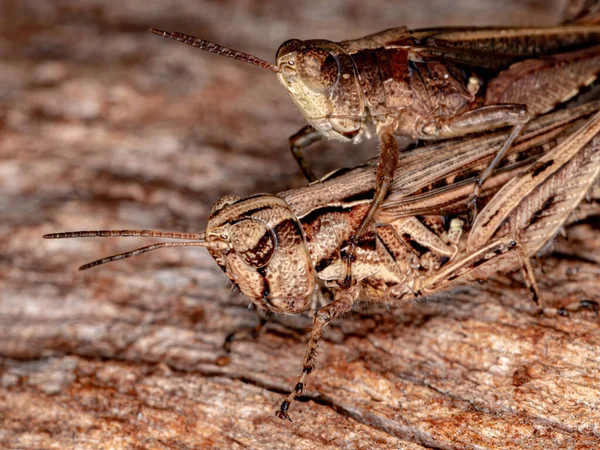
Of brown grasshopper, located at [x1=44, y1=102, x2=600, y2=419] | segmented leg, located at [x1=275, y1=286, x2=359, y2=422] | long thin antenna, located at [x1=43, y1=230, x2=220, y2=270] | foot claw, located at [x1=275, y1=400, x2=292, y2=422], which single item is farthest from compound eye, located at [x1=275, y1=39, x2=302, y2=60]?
foot claw, located at [x1=275, y1=400, x2=292, y2=422]

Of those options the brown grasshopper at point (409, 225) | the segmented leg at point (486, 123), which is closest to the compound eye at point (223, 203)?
the brown grasshopper at point (409, 225)

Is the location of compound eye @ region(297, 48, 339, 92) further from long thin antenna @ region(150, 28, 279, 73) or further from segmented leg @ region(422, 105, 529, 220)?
segmented leg @ region(422, 105, 529, 220)

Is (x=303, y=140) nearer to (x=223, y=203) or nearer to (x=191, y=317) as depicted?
(x=223, y=203)

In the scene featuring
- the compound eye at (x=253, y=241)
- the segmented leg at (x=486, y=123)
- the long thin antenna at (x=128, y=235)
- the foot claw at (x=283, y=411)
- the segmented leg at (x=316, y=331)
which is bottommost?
the foot claw at (x=283, y=411)

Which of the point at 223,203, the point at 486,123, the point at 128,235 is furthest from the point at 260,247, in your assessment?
the point at 486,123

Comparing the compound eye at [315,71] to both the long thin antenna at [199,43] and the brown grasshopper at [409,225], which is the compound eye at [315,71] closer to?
the long thin antenna at [199,43]

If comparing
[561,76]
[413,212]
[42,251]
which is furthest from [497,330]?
[42,251]
